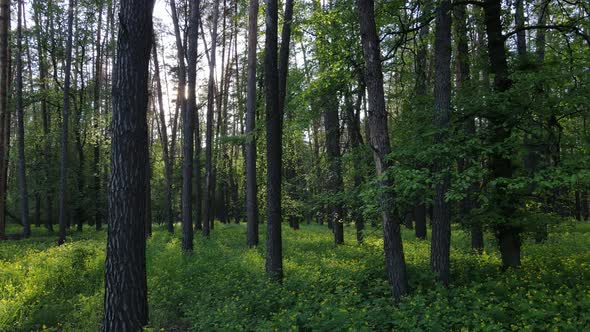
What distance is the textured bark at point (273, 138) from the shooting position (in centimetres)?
854

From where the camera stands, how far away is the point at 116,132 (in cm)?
510

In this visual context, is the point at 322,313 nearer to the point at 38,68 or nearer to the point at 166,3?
the point at 166,3

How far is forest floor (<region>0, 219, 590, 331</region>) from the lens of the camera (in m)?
5.53

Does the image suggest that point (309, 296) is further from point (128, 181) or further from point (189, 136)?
point (189, 136)

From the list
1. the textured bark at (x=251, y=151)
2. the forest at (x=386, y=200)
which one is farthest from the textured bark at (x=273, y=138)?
the textured bark at (x=251, y=151)

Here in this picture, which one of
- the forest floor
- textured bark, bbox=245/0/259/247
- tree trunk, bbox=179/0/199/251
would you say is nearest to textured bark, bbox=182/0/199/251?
tree trunk, bbox=179/0/199/251

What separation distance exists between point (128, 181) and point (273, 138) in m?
4.07

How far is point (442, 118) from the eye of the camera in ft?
24.0

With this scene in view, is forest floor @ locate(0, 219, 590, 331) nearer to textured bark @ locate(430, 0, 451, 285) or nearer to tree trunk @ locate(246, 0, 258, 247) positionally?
textured bark @ locate(430, 0, 451, 285)

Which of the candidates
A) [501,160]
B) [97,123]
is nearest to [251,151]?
[501,160]

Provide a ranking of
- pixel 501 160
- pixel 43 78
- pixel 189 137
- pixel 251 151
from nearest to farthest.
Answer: pixel 501 160
pixel 189 137
pixel 251 151
pixel 43 78

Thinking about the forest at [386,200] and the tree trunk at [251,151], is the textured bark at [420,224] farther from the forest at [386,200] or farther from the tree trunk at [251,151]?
the tree trunk at [251,151]

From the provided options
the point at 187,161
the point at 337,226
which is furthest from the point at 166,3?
the point at 337,226

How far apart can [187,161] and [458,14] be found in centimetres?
1052
